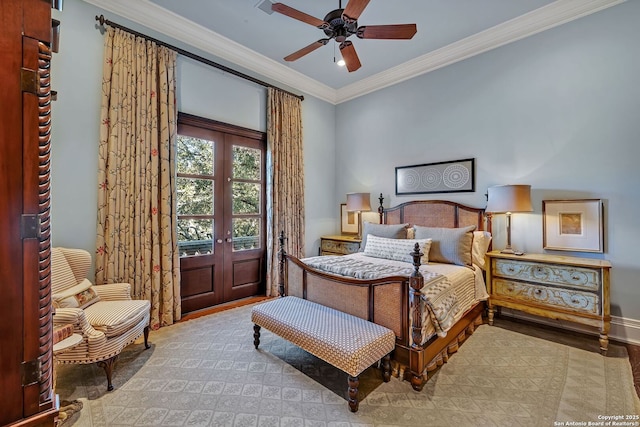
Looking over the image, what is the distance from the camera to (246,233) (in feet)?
14.2

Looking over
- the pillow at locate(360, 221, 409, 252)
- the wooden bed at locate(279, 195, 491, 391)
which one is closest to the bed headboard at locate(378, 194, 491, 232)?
the pillow at locate(360, 221, 409, 252)

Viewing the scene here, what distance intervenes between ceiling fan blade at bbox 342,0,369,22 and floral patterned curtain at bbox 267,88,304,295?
87.6 inches

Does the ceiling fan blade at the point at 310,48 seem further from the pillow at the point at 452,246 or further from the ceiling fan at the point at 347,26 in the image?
the pillow at the point at 452,246

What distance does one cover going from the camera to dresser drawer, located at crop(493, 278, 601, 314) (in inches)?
106

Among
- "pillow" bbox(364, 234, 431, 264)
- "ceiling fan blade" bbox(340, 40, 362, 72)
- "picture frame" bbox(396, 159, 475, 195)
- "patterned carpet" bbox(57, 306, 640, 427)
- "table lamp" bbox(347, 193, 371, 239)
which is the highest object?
"ceiling fan blade" bbox(340, 40, 362, 72)

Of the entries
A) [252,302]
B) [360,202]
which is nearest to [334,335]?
[252,302]

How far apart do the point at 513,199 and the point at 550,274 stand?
85 cm

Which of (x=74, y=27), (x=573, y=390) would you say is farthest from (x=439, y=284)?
(x=74, y=27)

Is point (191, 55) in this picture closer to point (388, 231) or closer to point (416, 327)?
point (388, 231)

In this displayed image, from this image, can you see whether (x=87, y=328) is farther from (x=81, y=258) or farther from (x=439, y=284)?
(x=439, y=284)

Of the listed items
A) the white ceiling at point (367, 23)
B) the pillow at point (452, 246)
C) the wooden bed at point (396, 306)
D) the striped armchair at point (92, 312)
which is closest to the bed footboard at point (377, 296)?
the wooden bed at point (396, 306)

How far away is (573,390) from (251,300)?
3629 mm

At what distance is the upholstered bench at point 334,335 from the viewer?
1.92 meters

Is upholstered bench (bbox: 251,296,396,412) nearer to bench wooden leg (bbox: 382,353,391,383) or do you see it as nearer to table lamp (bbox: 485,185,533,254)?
bench wooden leg (bbox: 382,353,391,383)
